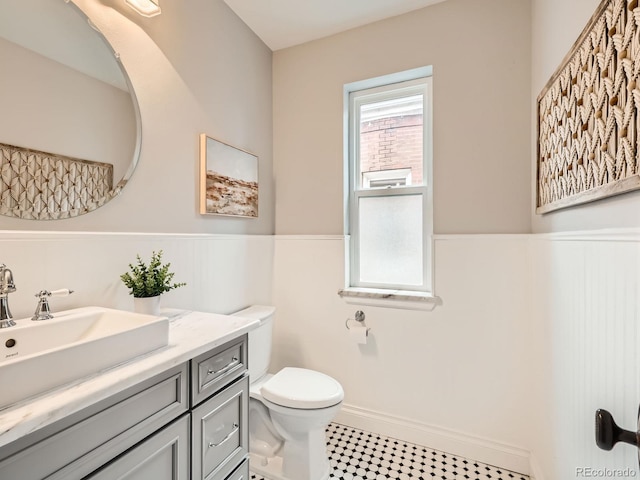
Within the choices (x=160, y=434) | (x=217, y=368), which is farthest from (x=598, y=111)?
(x=160, y=434)

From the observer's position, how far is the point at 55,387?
0.63 m

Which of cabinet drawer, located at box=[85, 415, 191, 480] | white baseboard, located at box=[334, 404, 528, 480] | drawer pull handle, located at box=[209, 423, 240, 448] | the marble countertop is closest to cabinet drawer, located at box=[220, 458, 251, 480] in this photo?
drawer pull handle, located at box=[209, 423, 240, 448]

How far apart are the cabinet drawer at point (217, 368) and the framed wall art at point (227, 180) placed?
819mm

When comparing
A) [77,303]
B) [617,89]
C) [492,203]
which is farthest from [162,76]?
[492,203]

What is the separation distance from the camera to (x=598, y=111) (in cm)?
84

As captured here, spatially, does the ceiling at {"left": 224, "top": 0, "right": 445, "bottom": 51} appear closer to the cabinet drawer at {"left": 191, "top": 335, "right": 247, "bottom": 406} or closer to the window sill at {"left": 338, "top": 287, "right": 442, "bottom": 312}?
the window sill at {"left": 338, "top": 287, "right": 442, "bottom": 312}

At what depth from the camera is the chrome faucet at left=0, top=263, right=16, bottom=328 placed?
2.67 feet

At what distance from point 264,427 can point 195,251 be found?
1.01m

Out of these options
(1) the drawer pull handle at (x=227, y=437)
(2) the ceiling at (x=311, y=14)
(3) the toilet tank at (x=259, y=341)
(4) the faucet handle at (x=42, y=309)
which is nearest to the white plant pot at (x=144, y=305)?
(4) the faucet handle at (x=42, y=309)

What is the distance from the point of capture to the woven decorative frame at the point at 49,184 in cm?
91

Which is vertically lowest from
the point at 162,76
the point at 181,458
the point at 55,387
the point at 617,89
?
the point at 181,458

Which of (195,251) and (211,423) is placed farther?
(195,251)

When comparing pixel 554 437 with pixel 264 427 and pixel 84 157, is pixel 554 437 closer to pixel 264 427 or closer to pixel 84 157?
pixel 264 427

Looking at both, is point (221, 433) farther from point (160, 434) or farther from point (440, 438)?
point (440, 438)
